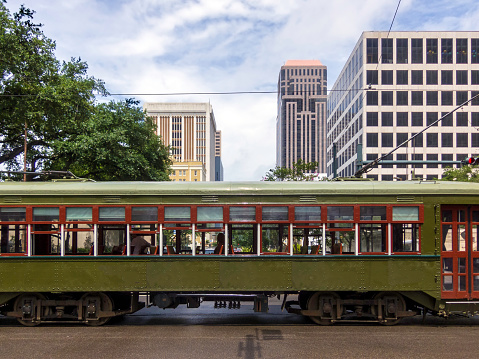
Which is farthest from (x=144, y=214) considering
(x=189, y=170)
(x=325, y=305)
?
(x=189, y=170)

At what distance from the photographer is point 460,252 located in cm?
1050

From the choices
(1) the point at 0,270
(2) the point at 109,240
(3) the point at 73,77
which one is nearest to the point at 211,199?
(2) the point at 109,240

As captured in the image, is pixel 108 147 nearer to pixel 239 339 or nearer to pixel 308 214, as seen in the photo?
pixel 308 214

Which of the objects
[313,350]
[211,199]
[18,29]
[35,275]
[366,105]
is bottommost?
[313,350]

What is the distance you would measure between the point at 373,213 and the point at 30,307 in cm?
Result: 796

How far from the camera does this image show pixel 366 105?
2667 inches

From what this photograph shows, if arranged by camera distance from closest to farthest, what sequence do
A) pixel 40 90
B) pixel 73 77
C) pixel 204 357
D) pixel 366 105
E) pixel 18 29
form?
pixel 204 357
pixel 18 29
pixel 40 90
pixel 73 77
pixel 366 105

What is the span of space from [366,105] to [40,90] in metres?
54.6

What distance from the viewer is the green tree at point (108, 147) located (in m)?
27.6

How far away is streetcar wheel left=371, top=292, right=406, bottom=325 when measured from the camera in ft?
34.5

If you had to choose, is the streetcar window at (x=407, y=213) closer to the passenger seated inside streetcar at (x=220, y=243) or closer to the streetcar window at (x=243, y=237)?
the streetcar window at (x=243, y=237)

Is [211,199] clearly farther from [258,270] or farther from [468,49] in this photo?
[468,49]

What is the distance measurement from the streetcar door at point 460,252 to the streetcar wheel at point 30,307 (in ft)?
29.3

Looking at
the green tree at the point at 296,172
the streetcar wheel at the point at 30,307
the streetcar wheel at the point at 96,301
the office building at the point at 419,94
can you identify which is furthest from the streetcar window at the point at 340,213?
the office building at the point at 419,94
